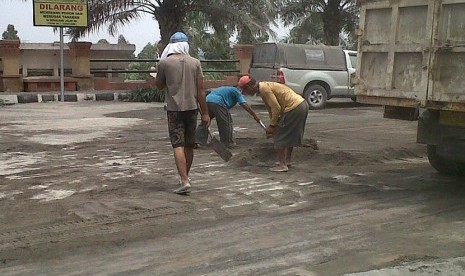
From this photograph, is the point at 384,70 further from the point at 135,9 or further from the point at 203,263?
the point at 135,9

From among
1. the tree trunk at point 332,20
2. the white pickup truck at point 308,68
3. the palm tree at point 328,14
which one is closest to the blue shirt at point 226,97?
the white pickup truck at point 308,68

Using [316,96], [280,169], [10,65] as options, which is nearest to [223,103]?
[280,169]

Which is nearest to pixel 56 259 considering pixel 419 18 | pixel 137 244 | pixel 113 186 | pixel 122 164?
pixel 137 244

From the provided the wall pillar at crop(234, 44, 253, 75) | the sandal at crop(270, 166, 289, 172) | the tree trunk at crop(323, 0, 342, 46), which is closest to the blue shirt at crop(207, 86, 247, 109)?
the sandal at crop(270, 166, 289, 172)

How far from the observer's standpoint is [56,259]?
15.0 ft

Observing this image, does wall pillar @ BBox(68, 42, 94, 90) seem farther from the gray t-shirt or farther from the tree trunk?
the gray t-shirt

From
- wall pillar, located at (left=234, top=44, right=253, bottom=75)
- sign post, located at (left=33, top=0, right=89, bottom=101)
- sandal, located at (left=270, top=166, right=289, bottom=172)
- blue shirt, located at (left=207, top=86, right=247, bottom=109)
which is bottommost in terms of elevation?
sandal, located at (left=270, top=166, right=289, bottom=172)

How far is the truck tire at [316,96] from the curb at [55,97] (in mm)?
6904

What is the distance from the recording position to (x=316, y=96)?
18016 mm

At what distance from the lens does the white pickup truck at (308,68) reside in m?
17.3

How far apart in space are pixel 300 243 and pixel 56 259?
6.35 feet

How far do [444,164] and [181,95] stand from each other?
11.3 feet

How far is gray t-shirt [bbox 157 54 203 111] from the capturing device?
21.5 ft

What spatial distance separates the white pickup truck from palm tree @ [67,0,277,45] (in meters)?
3.03
